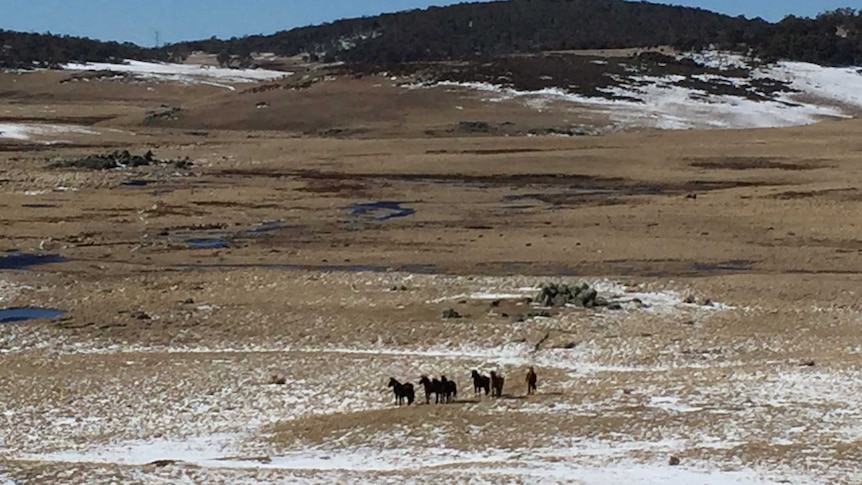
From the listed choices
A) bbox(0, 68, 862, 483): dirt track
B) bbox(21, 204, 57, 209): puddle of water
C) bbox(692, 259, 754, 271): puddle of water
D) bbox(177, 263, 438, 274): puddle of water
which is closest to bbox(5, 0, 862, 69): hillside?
bbox(0, 68, 862, 483): dirt track

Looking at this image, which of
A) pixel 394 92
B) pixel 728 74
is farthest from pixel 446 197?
pixel 728 74

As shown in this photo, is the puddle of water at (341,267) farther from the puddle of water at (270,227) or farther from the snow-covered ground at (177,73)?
the snow-covered ground at (177,73)

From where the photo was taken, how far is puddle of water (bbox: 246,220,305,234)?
34625 millimetres

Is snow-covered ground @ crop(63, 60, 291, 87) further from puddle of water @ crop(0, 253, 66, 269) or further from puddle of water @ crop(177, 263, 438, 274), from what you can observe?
puddle of water @ crop(177, 263, 438, 274)

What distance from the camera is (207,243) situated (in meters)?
32.4

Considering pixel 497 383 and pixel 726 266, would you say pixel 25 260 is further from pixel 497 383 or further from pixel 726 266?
pixel 497 383

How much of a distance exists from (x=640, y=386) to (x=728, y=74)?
79.3 meters

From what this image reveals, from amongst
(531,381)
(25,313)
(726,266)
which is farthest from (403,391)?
(726,266)

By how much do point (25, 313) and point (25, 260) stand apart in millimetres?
5948

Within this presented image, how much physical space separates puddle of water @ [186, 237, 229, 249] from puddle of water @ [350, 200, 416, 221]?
5745 mm

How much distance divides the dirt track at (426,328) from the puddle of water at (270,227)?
0.14m

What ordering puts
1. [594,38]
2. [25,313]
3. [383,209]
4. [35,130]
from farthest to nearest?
[594,38], [35,130], [383,209], [25,313]

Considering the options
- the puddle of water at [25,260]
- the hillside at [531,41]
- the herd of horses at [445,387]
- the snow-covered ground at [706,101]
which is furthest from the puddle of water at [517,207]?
the hillside at [531,41]

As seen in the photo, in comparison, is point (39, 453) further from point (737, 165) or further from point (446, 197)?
point (737, 165)
